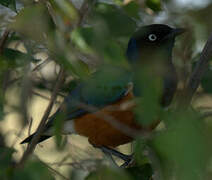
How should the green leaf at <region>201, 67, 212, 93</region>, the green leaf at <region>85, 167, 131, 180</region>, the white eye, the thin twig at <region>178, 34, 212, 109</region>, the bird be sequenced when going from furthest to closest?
the white eye, the bird, the green leaf at <region>201, 67, 212, 93</region>, the thin twig at <region>178, 34, 212, 109</region>, the green leaf at <region>85, 167, 131, 180</region>

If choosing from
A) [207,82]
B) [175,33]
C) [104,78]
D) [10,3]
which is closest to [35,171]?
[104,78]

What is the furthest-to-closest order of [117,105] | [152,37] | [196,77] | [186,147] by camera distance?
[152,37] < [117,105] < [196,77] < [186,147]

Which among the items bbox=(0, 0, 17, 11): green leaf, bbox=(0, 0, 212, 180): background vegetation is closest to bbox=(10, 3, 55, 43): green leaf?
bbox=(0, 0, 212, 180): background vegetation

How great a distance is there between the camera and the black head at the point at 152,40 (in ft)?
15.5

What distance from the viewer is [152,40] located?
4.94 meters

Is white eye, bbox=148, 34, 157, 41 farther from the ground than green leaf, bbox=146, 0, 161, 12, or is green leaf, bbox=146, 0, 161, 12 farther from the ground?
green leaf, bbox=146, 0, 161, 12

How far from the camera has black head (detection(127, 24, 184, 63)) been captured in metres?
4.73

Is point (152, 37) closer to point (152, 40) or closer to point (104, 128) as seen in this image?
point (152, 40)

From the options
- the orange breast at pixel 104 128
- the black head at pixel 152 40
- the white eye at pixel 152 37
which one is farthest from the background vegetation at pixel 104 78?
the white eye at pixel 152 37

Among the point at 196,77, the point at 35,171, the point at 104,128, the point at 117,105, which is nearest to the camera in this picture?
the point at 35,171

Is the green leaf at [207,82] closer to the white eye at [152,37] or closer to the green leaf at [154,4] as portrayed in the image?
the green leaf at [154,4]

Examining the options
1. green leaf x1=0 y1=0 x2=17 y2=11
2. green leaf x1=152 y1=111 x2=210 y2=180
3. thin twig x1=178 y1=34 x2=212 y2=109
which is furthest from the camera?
green leaf x1=0 y1=0 x2=17 y2=11

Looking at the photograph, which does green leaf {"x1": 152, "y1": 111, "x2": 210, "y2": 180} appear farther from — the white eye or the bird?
the white eye

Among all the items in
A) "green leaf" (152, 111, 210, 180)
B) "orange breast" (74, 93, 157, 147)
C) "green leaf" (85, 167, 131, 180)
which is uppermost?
"green leaf" (152, 111, 210, 180)
